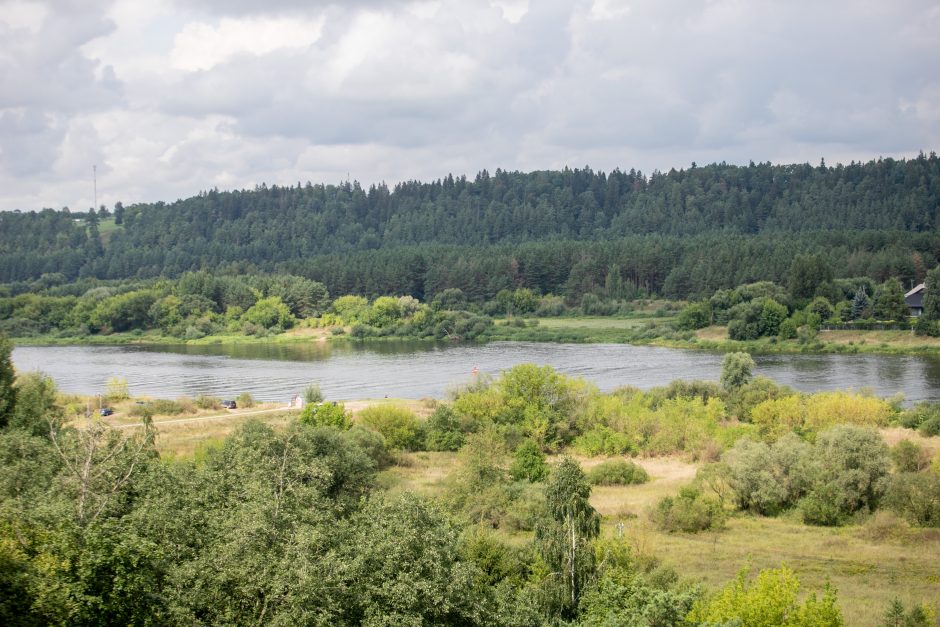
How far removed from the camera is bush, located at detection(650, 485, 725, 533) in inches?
1367

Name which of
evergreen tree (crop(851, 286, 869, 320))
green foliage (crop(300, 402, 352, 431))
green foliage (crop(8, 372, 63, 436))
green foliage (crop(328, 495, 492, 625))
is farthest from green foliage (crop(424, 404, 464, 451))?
evergreen tree (crop(851, 286, 869, 320))

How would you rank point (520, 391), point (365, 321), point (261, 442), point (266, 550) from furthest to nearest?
point (365, 321) → point (520, 391) → point (261, 442) → point (266, 550)

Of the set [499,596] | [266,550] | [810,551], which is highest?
[266,550]

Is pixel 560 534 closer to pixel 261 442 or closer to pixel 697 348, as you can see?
pixel 261 442

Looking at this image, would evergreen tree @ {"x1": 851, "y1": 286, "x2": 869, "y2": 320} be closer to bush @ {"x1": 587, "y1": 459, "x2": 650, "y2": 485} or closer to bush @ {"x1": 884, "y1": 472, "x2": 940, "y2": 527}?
bush @ {"x1": 587, "y1": 459, "x2": 650, "y2": 485}

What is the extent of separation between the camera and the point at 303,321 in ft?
429

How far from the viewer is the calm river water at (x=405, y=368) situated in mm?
71688

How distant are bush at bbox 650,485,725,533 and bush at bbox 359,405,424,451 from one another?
61.1 ft

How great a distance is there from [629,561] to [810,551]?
398 inches

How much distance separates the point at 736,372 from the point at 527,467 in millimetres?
25163

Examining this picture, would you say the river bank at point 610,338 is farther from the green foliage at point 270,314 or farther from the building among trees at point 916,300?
the building among trees at point 916,300

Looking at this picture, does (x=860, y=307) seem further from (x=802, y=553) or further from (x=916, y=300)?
(x=802, y=553)

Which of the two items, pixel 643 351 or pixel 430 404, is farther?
pixel 643 351

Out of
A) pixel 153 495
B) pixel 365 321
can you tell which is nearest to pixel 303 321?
pixel 365 321
